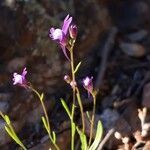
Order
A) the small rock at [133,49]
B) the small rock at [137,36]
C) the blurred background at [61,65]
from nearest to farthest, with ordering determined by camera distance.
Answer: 1. the blurred background at [61,65]
2. the small rock at [133,49]
3. the small rock at [137,36]

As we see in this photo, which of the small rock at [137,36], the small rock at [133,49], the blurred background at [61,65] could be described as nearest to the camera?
the blurred background at [61,65]

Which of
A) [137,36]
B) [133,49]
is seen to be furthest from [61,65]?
[137,36]

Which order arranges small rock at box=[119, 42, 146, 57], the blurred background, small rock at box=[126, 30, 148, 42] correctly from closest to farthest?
1. the blurred background
2. small rock at box=[119, 42, 146, 57]
3. small rock at box=[126, 30, 148, 42]

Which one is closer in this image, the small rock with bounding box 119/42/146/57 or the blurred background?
the blurred background

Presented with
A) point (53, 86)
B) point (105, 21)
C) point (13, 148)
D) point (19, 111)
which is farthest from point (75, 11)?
point (13, 148)

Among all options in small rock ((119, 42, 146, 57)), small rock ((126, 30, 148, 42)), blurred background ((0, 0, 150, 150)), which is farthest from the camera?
small rock ((126, 30, 148, 42))

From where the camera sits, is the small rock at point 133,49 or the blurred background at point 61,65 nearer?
the blurred background at point 61,65

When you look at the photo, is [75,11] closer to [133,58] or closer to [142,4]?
[133,58]

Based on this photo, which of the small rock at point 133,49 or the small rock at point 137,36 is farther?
the small rock at point 137,36
